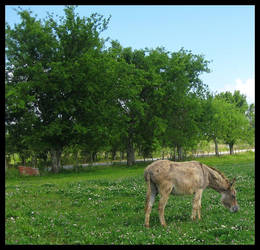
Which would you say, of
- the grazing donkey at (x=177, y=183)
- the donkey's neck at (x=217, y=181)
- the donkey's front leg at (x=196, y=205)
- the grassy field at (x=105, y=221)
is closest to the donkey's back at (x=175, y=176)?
the grazing donkey at (x=177, y=183)

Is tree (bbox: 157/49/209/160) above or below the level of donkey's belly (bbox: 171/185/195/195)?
above

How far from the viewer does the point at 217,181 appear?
10617mm

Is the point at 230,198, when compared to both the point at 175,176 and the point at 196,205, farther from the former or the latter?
the point at 175,176

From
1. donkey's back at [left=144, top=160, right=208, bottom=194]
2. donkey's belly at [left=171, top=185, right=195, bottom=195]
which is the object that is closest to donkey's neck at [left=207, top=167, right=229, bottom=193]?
donkey's back at [left=144, top=160, right=208, bottom=194]

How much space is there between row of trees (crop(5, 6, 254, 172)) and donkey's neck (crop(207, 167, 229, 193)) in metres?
2.03

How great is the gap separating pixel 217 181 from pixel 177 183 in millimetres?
2033

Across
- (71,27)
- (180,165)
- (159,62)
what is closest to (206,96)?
(159,62)

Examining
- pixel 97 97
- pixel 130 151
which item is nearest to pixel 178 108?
pixel 130 151

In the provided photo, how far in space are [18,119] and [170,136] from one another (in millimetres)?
45882

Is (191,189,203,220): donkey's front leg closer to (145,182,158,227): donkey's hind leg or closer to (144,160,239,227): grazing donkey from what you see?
(144,160,239,227): grazing donkey

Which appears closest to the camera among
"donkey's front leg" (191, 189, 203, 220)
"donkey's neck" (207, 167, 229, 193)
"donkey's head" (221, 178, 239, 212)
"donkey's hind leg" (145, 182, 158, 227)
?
"donkey's hind leg" (145, 182, 158, 227)

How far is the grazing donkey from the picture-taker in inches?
368

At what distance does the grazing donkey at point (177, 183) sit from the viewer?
30.7ft

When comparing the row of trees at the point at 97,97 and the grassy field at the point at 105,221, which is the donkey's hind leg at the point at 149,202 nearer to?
the grassy field at the point at 105,221
